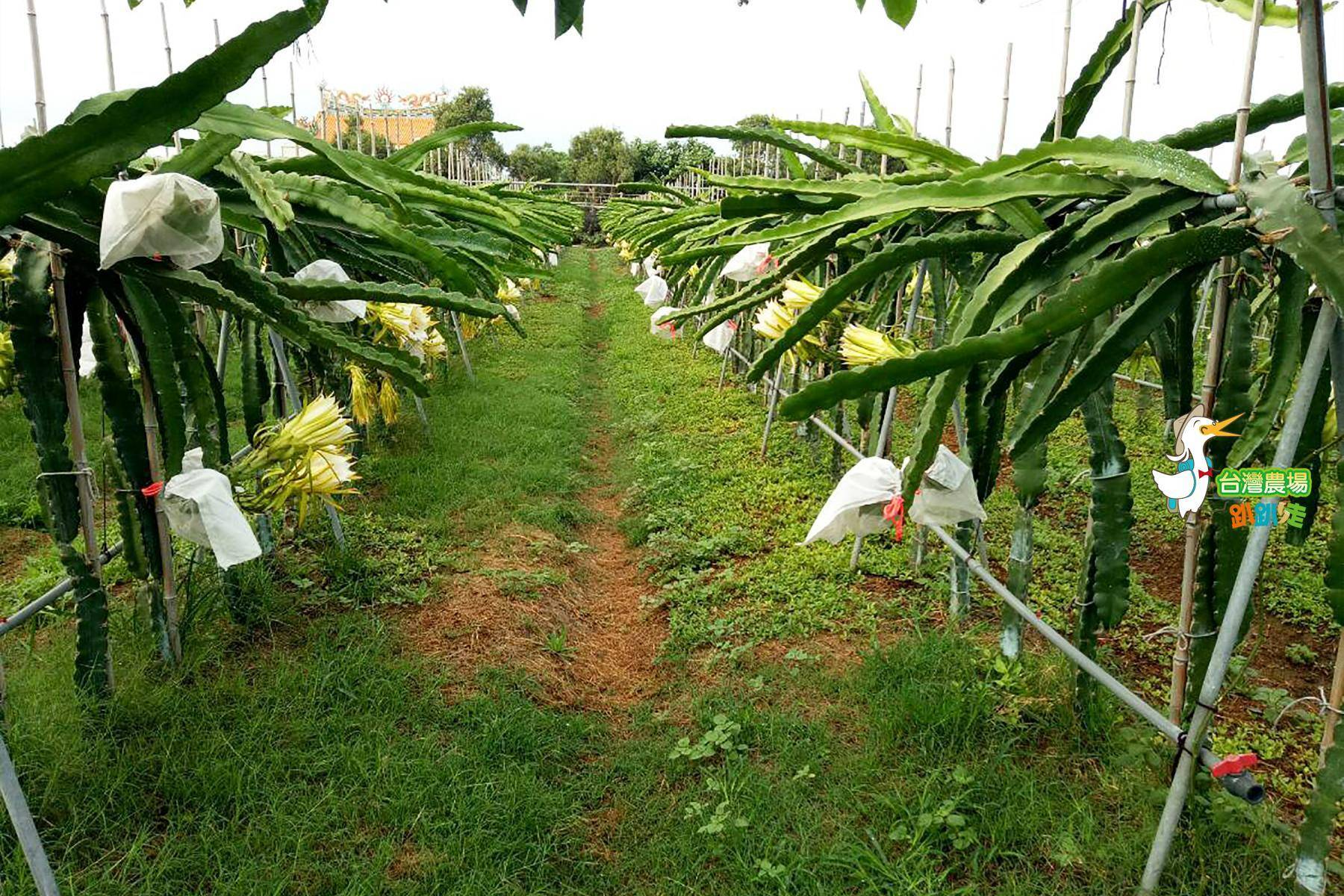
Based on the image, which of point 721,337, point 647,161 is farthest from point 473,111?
point 721,337

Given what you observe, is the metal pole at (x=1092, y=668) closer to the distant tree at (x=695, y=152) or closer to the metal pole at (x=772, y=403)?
the metal pole at (x=772, y=403)

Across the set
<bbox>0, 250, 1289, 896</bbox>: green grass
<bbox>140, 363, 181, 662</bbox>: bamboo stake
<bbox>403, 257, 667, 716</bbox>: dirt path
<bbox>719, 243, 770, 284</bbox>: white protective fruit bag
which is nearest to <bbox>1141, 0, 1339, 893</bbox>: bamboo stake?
<bbox>0, 250, 1289, 896</bbox>: green grass

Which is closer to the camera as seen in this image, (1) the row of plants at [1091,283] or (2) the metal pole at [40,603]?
(1) the row of plants at [1091,283]

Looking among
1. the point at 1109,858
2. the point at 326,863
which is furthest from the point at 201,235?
the point at 1109,858

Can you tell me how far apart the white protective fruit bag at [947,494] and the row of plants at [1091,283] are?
0.51ft

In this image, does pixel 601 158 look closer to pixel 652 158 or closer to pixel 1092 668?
pixel 652 158

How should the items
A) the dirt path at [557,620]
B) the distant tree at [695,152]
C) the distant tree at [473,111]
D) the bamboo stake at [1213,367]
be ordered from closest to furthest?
the bamboo stake at [1213,367] < the dirt path at [557,620] < the distant tree at [695,152] < the distant tree at [473,111]

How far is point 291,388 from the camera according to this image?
3342 millimetres

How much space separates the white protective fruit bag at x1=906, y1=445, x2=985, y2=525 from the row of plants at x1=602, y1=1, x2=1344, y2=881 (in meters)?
0.16

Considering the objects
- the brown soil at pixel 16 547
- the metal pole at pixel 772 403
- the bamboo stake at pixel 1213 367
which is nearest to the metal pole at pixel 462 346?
the metal pole at pixel 772 403

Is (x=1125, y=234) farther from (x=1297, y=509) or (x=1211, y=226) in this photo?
(x=1297, y=509)

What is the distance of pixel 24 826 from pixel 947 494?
205 centimetres

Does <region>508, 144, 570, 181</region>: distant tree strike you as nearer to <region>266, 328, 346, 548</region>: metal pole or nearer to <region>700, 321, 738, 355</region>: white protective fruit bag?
<region>700, 321, 738, 355</region>: white protective fruit bag

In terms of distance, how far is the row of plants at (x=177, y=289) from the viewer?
50.1 inches
